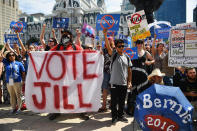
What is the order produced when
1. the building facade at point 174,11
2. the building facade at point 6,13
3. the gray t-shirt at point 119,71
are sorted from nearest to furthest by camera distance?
the gray t-shirt at point 119,71 < the building facade at point 174,11 < the building facade at point 6,13

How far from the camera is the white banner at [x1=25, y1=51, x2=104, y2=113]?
3123 mm

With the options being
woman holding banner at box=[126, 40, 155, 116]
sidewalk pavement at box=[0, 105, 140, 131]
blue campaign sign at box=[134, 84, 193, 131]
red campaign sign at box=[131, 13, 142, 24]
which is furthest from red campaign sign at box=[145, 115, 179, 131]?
red campaign sign at box=[131, 13, 142, 24]

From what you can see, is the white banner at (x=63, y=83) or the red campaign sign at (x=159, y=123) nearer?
the red campaign sign at (x=159, y=123)

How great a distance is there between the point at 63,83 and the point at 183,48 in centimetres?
275

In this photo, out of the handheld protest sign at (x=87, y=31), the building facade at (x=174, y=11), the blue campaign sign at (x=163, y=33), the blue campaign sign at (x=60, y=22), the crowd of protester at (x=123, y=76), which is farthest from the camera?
the building facade at (x=174, y=11)

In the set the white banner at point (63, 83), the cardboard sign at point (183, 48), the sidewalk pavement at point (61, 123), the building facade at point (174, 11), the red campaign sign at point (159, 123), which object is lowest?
the sidewalk pavement at point (61, 123)

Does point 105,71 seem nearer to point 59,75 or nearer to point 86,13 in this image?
point 59,75

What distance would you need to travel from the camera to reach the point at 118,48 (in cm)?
337

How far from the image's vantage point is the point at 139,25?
16.0 ft

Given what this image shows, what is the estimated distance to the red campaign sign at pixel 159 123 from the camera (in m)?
2.10

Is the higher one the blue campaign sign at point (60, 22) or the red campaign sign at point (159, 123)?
the blue campaign sign at point (60, 22)

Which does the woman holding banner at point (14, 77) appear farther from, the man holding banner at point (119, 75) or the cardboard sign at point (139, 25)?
the cardboard sign at point (139, 25)

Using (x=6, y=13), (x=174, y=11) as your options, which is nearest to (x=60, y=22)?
(x=174, y=11)

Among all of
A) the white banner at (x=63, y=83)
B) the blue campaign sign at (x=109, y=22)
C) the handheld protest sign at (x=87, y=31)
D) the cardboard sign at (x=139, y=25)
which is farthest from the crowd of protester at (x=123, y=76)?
the handheld protest sign at (x=87, y=31)
